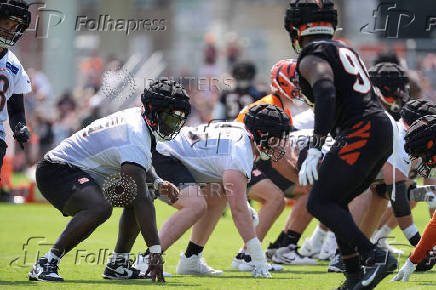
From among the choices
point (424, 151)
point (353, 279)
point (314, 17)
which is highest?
point (314, 17)

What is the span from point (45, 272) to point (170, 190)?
3.60 feet

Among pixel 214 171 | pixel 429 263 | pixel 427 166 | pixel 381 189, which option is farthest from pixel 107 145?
pixel 429 263

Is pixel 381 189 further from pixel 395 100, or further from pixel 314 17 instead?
pixel 314 17

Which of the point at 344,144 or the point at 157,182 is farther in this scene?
the point at 157,182

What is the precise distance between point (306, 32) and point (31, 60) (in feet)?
61.3

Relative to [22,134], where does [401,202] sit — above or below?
below

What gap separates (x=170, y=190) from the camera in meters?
6.97

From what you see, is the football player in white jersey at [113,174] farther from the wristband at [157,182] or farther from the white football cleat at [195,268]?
the white football cleat at [195,268]

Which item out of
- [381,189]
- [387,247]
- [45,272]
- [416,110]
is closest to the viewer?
[45,272]

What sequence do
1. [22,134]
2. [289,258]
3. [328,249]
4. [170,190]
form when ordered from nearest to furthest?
[22,134]
[170,190]
[289,258]
[328,249]

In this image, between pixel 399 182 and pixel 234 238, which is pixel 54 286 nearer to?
pixel 399 182

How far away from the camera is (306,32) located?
6.17 meters

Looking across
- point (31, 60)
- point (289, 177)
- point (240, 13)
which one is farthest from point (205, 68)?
point (289, 177)

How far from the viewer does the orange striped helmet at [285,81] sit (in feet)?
28.2
